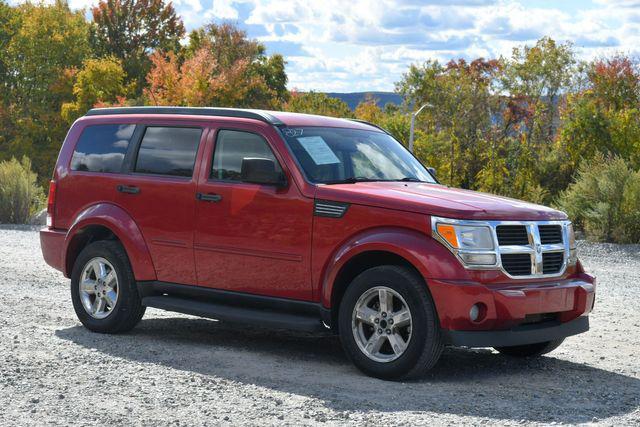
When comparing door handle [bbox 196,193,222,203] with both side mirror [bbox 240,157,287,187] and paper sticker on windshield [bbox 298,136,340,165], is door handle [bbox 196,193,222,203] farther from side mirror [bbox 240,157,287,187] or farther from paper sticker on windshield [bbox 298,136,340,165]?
paper sticker on windshield [bbox 298,136,340,165]

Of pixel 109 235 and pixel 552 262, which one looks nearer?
pixel 552 262

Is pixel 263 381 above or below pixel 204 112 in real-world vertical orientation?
below

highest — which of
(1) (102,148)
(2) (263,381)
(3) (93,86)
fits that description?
(3) (93,86)

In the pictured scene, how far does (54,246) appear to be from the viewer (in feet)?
31.3

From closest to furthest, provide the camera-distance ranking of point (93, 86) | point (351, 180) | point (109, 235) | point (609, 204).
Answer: point (351, 180)
point (109, 235)
point (609, 204)
point (93, 86)

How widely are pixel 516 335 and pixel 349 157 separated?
2051 millimetres

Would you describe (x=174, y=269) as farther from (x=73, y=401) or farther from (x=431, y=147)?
(x=431, y=147)

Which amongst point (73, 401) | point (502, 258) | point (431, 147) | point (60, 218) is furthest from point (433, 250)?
point (431, 147)

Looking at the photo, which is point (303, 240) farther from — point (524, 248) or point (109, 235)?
point (109, 235)

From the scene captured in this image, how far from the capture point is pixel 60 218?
31.4ft

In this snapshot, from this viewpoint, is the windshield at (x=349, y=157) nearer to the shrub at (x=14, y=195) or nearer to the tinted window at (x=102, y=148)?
the tinted window at (x=102, y=148)

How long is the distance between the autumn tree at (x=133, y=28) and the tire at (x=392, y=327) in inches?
2676

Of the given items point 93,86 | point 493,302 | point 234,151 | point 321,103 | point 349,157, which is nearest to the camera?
point 493,302

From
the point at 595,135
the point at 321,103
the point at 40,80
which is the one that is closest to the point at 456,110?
the point at 595,135
